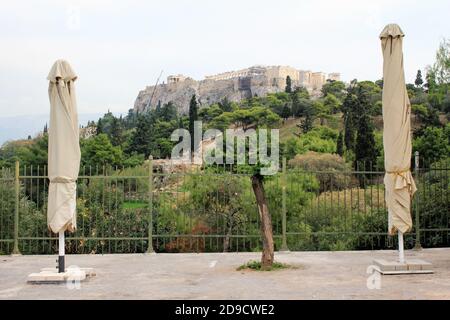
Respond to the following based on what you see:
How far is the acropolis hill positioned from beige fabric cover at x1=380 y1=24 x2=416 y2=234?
134 meters

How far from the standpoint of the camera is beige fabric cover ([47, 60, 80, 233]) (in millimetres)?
7445

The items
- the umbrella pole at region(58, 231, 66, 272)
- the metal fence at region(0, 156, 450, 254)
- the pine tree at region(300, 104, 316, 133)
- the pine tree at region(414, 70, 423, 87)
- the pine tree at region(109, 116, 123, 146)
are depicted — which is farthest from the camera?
the pine tree at region(414, 70, 423, 87)

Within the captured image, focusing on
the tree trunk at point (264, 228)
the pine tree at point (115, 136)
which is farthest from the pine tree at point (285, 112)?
the tree trunk at point (264, 228)

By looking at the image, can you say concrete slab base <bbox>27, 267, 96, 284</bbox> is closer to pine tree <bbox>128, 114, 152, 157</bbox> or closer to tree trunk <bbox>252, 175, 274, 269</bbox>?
tree trunk <bbox>252, 175, 274, 269</bbox>

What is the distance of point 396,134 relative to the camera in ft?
25.3

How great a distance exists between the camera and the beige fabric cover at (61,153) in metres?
7.45

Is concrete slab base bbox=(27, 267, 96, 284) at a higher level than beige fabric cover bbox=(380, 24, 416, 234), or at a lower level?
lower

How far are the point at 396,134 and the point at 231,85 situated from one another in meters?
145

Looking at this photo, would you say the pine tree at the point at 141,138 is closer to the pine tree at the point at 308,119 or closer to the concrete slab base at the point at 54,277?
the pine tree at the point at 308,119

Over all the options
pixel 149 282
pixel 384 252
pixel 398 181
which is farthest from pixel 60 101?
pixel 384 252

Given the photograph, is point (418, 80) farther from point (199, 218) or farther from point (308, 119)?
point (199, 218)

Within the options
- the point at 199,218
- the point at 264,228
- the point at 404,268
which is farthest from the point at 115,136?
the point at 404,268

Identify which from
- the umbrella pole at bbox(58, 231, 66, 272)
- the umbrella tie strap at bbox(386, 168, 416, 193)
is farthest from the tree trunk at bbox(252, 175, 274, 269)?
the umbrella pole at bbox(58, 231, 66, 272)
